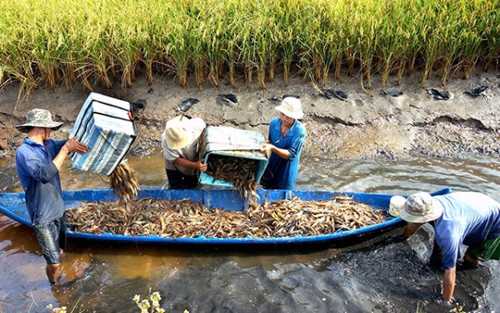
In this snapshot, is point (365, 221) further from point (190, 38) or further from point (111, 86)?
point (111, 86)

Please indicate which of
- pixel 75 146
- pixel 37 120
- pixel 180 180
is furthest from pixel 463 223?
pixel 37 120

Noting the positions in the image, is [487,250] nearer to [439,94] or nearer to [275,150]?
[275,150]

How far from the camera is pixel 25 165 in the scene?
396 cm

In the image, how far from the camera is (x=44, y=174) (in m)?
3.97

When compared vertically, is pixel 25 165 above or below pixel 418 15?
below

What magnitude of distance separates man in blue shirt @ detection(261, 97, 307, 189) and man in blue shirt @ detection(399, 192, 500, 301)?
145cm

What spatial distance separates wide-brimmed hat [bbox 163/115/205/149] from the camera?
4.68 m

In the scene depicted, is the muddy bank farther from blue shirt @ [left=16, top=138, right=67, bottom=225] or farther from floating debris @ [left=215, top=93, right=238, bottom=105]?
blue shirt @ [left=16, top=138, right=67, bottom=225]

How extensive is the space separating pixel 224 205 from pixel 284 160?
992 mm

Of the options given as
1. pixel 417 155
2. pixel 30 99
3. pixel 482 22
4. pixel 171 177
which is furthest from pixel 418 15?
pixel 30 99

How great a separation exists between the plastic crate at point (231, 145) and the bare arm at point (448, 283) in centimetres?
220

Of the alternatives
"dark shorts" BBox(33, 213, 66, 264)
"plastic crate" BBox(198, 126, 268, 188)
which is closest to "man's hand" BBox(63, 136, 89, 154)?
"dark shorts" BBox(33, 213, 66, 264)

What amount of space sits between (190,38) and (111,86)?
1880 mm

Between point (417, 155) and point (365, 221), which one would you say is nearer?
point (365, 221)
